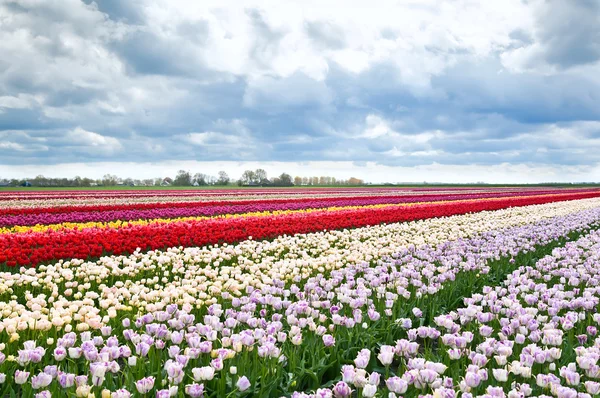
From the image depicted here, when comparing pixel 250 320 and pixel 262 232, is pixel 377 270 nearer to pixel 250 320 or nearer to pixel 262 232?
pixel 250 320

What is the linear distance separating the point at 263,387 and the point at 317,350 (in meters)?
0.80

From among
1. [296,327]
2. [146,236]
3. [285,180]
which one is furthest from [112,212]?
[285,180]

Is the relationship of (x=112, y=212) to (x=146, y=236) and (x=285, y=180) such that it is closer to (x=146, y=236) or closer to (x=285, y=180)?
(x=146, y=236)

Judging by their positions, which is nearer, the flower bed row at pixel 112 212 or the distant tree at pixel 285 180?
the flower bed row at pixel 112 212

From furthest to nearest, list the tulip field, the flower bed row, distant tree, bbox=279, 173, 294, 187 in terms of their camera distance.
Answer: distant tree, bbox=279, 173, 294, 187 → the flower bed row → the tulip field

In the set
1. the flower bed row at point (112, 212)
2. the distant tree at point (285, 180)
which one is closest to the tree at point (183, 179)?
the distant tree at point (285, 180)

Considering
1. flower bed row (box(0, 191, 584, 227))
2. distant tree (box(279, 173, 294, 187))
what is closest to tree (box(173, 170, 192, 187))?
distant tree (box(279, 173, 294, 187))

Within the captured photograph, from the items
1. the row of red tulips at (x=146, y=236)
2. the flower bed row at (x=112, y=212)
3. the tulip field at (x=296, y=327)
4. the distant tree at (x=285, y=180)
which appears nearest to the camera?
the tulip field at (x=296, y=327)

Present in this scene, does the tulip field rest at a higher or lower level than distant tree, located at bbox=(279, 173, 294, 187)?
lower

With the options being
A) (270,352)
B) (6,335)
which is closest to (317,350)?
A: (270,352)

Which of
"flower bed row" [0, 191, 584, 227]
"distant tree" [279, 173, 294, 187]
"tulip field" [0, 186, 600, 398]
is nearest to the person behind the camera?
"tulip field" [0, 186, 600, 398]

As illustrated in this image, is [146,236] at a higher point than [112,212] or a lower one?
lower

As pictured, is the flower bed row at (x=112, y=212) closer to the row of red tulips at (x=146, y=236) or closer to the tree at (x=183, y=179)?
the row of red tulips at (x=146, y=236)

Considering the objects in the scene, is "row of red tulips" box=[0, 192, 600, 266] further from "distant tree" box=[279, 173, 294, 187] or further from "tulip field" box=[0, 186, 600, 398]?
"distant tree" box=[279, 173, 294, 187]
